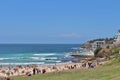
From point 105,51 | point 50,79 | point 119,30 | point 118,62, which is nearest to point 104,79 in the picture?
point 50,79

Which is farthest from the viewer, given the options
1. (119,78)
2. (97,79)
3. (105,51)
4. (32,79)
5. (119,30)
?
(119,30)

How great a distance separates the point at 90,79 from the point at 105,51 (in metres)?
76.9

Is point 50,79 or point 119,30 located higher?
point 119,30

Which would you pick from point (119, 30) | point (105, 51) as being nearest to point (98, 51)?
point (105, 51)

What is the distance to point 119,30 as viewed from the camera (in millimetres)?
139375

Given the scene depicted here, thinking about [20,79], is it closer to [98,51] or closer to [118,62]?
[118,62]

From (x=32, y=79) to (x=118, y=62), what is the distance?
39.2 ft

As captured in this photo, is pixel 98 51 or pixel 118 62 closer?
pixel 118 62

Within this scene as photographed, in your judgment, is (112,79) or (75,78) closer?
(112,79)

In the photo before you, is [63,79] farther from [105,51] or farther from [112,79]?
[105,51]

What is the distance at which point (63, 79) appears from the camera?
3962 centimetres

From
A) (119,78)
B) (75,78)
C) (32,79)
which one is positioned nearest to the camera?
(119,78)

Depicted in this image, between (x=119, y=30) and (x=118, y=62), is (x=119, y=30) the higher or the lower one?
the higher one

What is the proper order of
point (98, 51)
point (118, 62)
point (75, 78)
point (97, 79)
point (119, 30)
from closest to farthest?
point (97, 79) → point (75, 78) → point (118, 62) → point (98, 51) → point (119, 30)
